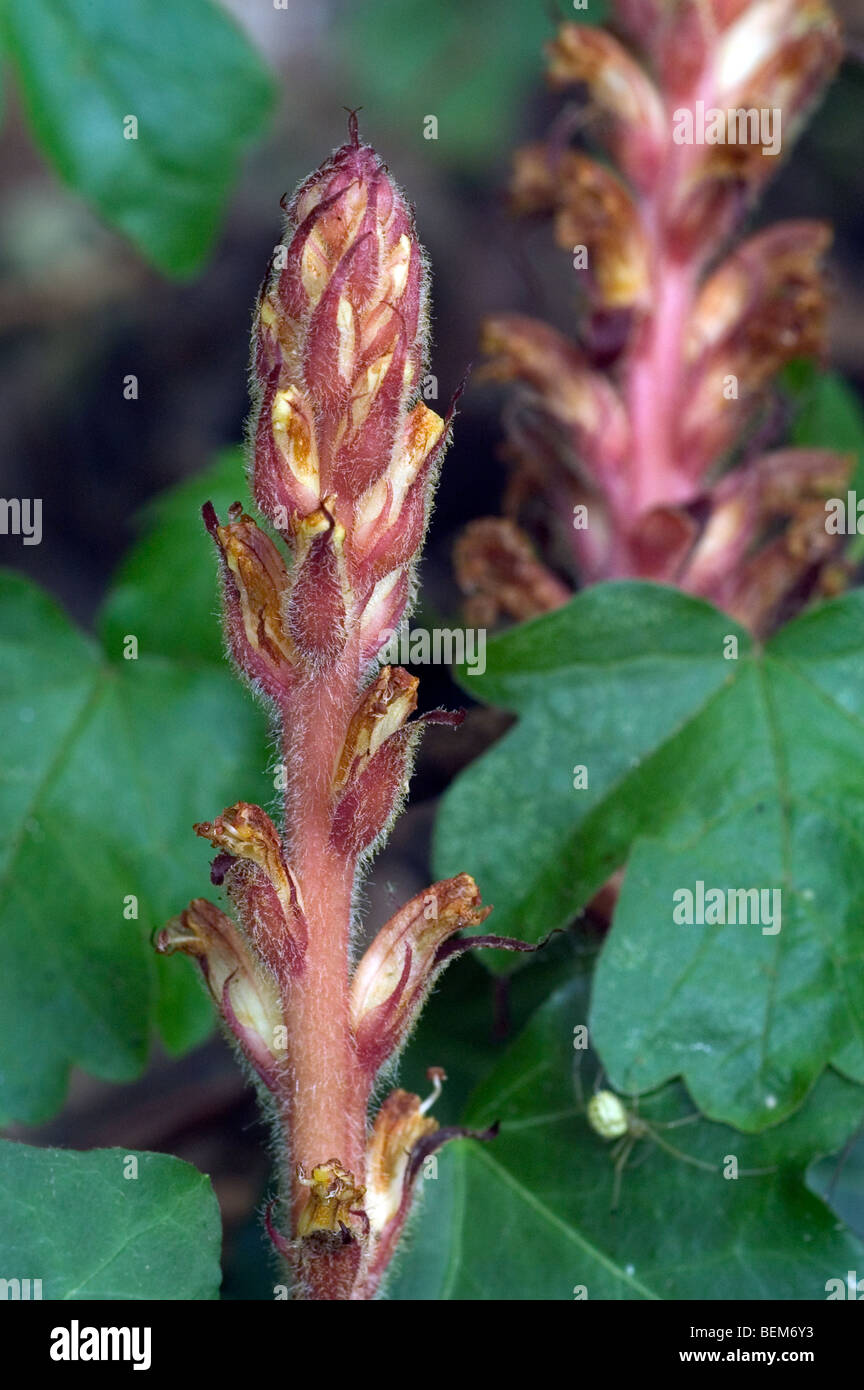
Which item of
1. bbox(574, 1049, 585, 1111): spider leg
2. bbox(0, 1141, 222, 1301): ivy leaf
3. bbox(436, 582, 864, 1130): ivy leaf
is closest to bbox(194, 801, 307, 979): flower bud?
bbox(0, 1141, 222, 1301): ivy leaf

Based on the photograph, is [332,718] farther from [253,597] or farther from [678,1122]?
[678,1122]

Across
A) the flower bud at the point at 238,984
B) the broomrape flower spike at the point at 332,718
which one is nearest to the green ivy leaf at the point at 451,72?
the broomrape flower spike at the point at 332,718

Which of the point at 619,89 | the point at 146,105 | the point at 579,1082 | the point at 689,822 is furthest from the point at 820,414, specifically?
the point at 579,1082

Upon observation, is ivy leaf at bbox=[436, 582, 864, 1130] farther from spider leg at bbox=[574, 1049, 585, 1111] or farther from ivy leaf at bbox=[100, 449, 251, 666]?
ivy leaf at bbox=[100, 449, 251, 666]

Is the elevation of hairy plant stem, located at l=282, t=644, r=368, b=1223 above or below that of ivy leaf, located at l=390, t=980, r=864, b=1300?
above

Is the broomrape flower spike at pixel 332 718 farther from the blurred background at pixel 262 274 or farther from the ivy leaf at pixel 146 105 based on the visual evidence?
the blurred background at pixel 262 274
